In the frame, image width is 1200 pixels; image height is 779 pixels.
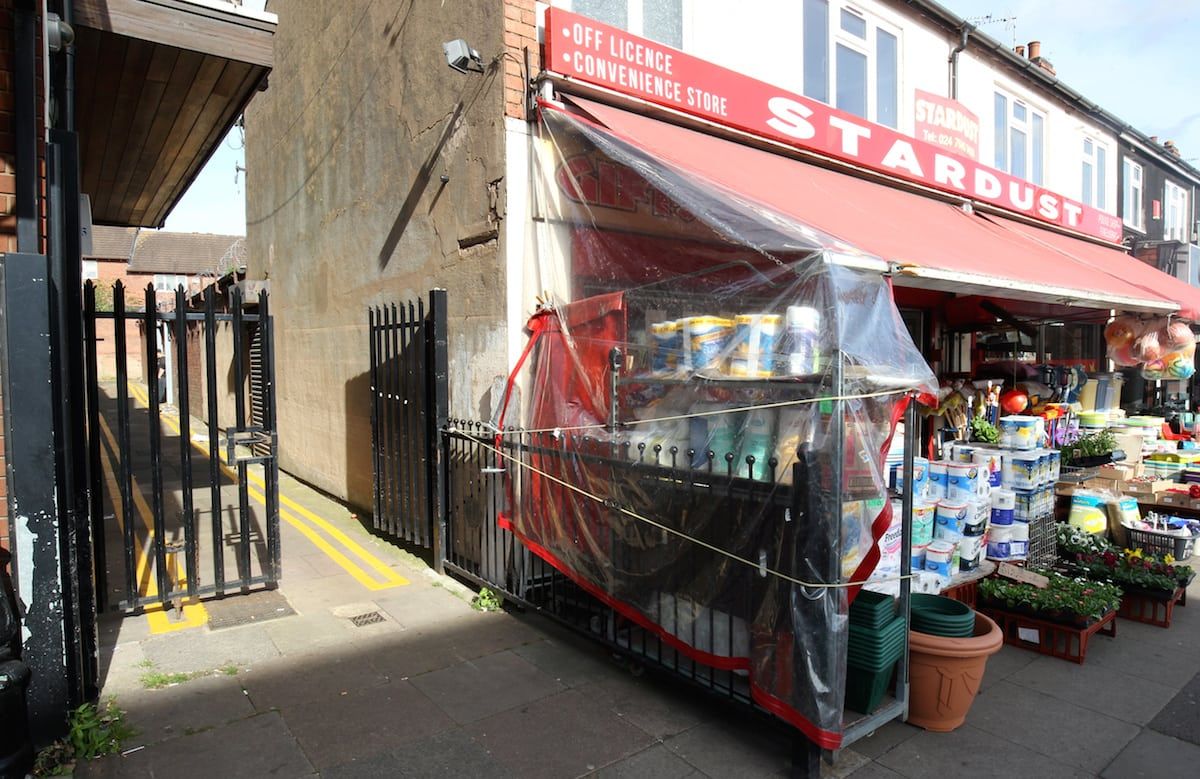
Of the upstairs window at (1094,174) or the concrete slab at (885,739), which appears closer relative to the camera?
the concrete slab at (885,739)

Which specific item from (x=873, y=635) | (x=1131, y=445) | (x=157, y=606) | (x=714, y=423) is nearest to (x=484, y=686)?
(x=714, y=423)

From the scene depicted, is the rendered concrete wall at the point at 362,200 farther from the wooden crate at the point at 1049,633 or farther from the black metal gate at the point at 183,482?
the wooden crate at the point at 1049,633

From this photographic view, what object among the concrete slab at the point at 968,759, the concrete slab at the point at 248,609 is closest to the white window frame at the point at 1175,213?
the concrete slab at the point at 968,759

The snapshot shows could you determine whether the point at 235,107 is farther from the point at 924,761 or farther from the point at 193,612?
the point at 924,761

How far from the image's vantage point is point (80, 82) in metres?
5.44

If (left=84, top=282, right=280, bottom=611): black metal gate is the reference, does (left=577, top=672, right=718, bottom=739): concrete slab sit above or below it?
below

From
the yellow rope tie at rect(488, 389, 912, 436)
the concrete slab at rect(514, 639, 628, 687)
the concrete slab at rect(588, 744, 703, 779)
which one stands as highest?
the yellow rope tie at rect(488, 389, 912, 436)

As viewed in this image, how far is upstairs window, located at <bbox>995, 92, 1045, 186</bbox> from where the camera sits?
977 cm

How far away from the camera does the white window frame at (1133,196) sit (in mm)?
12680

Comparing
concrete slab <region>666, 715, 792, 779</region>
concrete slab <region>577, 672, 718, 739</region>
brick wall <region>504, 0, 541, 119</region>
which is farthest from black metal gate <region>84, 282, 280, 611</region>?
concrete slab <region>666, 715, 792, 779</region>

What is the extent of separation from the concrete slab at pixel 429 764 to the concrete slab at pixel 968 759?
1.69 meters

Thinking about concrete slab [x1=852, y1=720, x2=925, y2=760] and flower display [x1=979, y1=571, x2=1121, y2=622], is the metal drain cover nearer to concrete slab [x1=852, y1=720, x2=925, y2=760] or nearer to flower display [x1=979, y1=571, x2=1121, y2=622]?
concrete slab [x1=852, y1=720, x2=925, y2=760]

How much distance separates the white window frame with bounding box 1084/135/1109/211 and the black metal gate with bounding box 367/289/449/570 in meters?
10.9

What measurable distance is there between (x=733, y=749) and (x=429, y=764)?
1.41m
